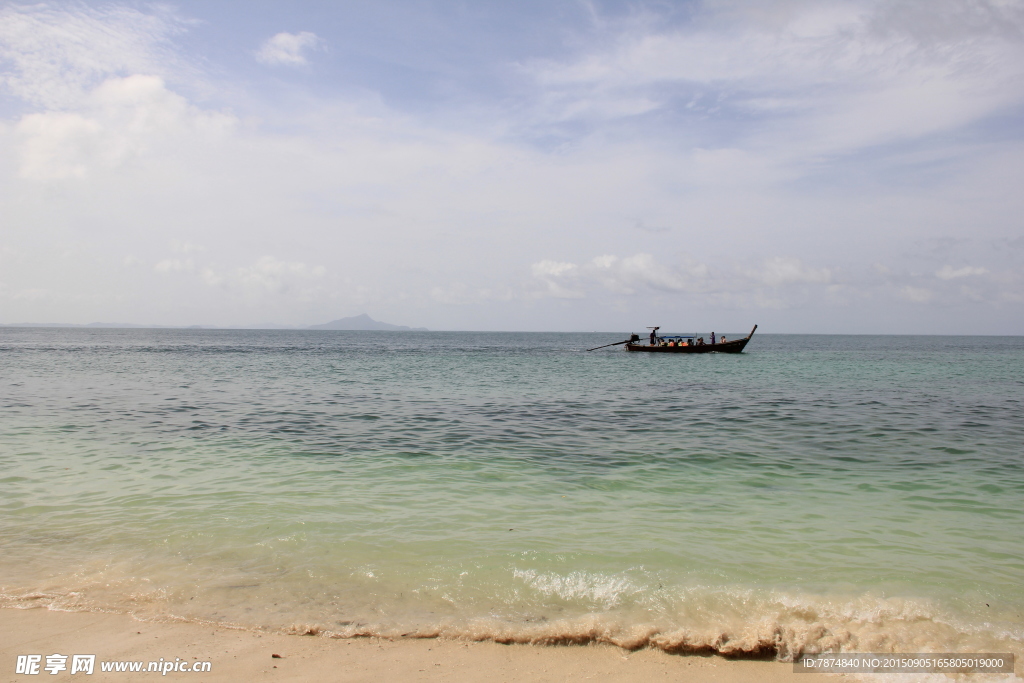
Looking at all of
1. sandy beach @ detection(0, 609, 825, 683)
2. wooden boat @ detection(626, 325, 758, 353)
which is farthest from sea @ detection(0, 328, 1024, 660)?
wooden boat @ detection(626, 325, 758, 353)

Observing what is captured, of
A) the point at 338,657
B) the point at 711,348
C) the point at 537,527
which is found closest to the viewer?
the point at 338,657

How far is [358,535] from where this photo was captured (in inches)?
293

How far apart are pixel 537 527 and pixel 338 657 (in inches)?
141

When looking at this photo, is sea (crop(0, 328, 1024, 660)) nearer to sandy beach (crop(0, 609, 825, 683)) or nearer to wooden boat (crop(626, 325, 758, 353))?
sandy beach (crop(0, 609, 825, 683))

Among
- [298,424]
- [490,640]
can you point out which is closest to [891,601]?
[490,640]

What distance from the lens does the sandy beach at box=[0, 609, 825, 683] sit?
14.7ft

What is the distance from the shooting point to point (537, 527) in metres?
7.85

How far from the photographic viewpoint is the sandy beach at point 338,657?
448 cm

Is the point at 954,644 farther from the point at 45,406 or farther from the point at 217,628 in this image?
the point at 45,406

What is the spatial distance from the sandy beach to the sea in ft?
0.65

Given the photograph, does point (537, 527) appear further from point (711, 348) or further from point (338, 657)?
point (711, 348)

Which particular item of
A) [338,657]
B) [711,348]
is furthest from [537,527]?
[711,348]

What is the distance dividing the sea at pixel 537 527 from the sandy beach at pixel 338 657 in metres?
0.20

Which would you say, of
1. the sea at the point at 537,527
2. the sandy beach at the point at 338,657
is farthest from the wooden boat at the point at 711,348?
the sandy beach at the point at 338,657
